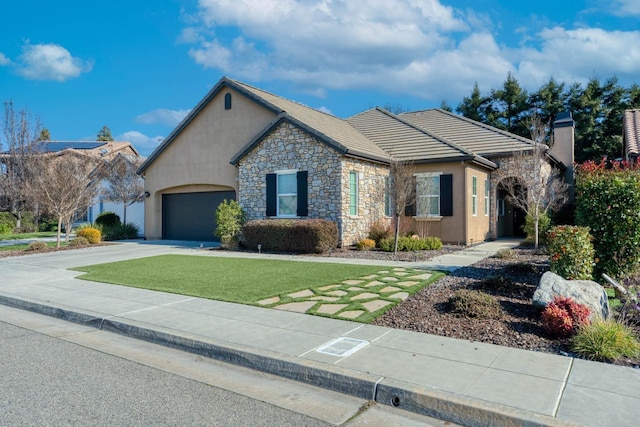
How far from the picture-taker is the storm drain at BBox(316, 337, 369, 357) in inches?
211

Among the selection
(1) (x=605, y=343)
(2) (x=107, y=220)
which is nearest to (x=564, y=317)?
(1) (x=605, y=343)

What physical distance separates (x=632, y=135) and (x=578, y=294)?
1932 cm

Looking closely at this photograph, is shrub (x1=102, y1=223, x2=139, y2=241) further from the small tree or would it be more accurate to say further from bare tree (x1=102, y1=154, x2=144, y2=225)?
the small tree

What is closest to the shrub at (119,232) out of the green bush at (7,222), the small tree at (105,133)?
the green bush at (7,222)

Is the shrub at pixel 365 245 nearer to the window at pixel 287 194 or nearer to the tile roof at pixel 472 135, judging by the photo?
the window at pixel 287 194

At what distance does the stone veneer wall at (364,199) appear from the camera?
53.0ft

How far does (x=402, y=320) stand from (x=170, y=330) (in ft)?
10.9

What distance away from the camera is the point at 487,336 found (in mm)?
5879

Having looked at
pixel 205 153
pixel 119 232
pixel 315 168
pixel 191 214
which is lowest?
pixel 119 232

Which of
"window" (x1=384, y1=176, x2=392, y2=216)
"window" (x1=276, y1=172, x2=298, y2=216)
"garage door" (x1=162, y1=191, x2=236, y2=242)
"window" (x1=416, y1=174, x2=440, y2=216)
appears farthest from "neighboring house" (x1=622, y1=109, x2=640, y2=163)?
"garage door" (x1=162, y1=191, x2=236, y2=242)

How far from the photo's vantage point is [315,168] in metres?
16.6

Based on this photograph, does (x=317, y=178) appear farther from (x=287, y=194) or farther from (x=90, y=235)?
(x=90, y=235)

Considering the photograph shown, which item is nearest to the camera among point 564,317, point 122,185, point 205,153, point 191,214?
point 564,317

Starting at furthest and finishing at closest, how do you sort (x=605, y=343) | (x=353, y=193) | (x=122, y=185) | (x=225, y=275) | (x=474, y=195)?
(x=122, y=185) → (x=474, y=195) → (x=353, y=193) → (x=225, y=275) → (x=605, y=343)
